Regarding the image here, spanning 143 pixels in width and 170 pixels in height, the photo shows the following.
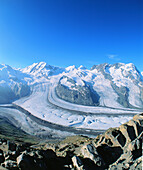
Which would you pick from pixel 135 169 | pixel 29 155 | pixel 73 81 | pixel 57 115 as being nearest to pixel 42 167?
pixel 29 155

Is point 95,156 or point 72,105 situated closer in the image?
point 95,156

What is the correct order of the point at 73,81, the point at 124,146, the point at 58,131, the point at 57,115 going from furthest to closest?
the point at 73,81
the point at 57,115
the point at 58,131
the point at 124,146

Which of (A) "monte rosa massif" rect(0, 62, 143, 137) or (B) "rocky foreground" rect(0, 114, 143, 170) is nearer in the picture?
(B) "rocky foreground" rect(0, 114, 143, 170)

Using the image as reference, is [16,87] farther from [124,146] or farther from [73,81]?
[124,146]

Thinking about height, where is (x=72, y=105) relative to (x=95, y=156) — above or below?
above

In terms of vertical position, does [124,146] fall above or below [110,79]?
below

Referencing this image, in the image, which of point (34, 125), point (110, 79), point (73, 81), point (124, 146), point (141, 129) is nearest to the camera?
point (124, 146)

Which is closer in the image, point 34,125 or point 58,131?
point 58,131

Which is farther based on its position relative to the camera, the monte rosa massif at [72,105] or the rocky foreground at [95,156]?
the monte rosa massif at [72,105]
